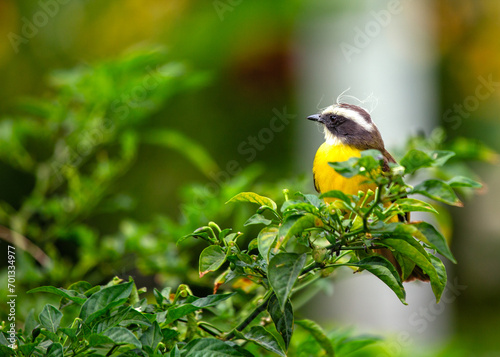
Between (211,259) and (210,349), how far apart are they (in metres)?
0.10

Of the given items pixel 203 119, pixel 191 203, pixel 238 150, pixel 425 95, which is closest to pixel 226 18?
pixel 203 119

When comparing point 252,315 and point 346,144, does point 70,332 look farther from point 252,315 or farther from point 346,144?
point 346,144

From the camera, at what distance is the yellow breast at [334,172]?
3.40 ft

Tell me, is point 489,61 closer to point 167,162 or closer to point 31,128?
point 167,162

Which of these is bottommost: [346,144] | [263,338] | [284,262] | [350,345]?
[350,345]

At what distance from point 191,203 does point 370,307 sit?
2.13 meters

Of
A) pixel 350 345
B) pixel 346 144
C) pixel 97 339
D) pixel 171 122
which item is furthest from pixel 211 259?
pixel 171 122

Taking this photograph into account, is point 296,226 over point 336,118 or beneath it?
beneath

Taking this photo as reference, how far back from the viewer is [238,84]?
2725 mm

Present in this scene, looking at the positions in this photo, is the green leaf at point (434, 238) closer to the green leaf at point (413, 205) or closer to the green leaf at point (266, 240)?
the green leaf at point (413, 205)

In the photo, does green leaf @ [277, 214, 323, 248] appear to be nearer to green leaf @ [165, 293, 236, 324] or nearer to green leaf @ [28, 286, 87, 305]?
green leaf @ [165, 293, 236, 324]

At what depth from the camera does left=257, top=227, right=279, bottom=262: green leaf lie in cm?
60

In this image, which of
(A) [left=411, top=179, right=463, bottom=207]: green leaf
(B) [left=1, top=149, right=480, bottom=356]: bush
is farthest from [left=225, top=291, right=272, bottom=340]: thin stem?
(A) [left=411, top=179, right=463, bottom=207]: green leaf

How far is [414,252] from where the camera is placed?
0.59 m
